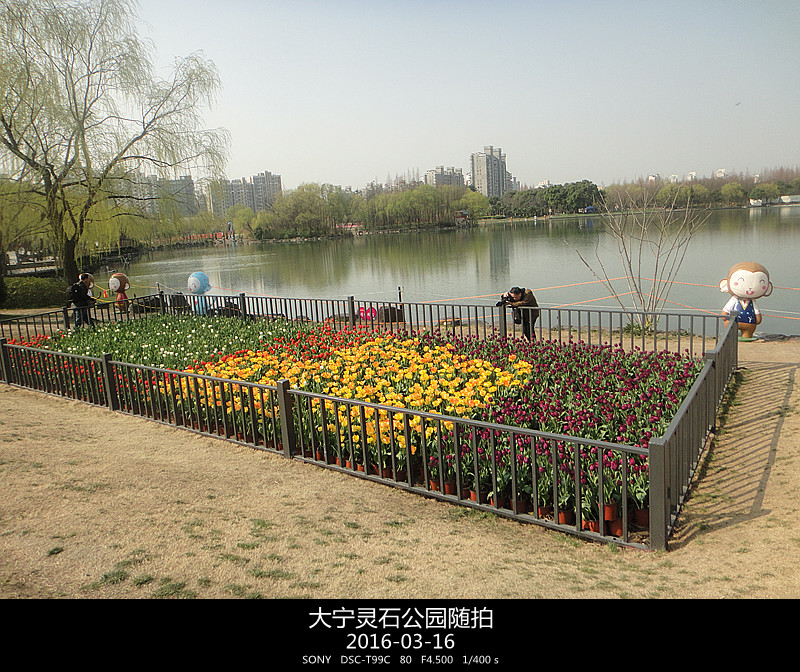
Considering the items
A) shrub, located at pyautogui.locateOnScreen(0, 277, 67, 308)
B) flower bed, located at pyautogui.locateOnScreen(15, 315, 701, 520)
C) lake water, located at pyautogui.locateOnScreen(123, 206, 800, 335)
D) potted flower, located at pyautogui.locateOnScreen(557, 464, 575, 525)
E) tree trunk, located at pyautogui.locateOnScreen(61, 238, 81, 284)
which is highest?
tree trunk, located at pyautogui.locateOnScreen(61, 238, 81, 284)

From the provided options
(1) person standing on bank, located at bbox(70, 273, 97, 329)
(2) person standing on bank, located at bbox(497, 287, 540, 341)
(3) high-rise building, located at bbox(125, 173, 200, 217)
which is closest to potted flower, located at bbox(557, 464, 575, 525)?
(2) person standing on bank, located at bbox(497, 287, 540, 341)

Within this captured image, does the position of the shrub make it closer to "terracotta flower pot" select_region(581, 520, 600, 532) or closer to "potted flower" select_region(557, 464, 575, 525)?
"potted flower" select_region(557, 464, 575, 525)

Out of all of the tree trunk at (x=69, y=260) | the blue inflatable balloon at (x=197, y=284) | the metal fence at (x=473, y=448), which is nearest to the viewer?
the metal fence at (x=473, y=448)

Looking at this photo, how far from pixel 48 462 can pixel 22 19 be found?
19087 mm

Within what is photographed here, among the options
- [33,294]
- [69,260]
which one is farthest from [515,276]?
[33,294]

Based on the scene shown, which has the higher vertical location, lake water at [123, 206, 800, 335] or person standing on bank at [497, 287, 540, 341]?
person standing on bank at [497, 287, 540, 341]

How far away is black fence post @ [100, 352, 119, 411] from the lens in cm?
775

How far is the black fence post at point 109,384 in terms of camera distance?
7746 mm

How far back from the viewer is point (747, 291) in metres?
11.5

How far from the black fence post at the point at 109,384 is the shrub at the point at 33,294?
1505cm

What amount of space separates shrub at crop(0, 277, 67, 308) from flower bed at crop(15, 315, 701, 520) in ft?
40.3

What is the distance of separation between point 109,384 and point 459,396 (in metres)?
4.79

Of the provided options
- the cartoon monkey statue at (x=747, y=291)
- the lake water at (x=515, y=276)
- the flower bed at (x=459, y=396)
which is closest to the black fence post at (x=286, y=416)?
the flower bed at (x=459, y=396)

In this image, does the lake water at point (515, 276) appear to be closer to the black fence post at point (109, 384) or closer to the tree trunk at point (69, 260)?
the tree trunk at point (69, 260)
